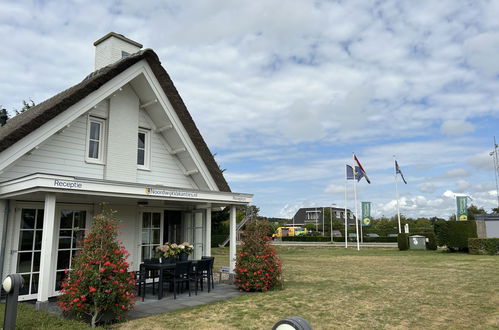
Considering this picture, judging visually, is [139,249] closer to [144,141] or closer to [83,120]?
[144,141]

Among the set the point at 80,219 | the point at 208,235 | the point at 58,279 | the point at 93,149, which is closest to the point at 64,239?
the point at 80,219

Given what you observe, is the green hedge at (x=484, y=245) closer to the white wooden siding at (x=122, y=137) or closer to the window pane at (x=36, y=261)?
the white wooden siding at (x=122, y=137)

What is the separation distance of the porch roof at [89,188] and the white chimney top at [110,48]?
19.9ft

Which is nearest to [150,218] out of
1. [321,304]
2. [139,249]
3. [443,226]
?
[139,249]

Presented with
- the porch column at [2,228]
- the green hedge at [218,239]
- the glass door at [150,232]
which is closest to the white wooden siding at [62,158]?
the porch column at [2,228]

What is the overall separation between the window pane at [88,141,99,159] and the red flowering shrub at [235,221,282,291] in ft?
14.7

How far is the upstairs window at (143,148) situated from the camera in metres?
11.4

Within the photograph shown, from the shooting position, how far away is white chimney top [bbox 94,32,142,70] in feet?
42.7

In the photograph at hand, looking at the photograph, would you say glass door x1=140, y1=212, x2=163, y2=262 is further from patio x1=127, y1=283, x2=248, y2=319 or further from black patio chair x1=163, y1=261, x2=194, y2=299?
black patio chair x1=163, y1=261, x2=194, y2=299

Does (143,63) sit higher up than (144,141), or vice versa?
(143,63)

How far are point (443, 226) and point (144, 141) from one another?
21.8 meters

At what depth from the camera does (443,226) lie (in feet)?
83.7

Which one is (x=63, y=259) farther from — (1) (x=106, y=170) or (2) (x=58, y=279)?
(1) (x=106, y=170)

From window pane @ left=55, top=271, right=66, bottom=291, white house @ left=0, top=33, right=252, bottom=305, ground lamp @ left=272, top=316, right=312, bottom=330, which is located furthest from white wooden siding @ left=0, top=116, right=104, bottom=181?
ground lamp @ left=272, top=316, right=312, bottom=330
